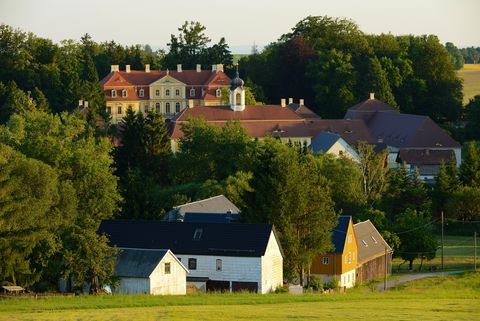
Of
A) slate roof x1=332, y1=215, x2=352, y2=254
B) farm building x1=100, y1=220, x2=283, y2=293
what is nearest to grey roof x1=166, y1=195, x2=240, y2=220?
slate roof x1=332, y1=215, x2=352, y2=254

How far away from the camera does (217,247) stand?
50.7 metres

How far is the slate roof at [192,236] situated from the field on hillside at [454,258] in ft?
44.5

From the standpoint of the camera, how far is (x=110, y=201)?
180 feet

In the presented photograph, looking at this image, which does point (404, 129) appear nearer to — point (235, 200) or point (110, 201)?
point (235, 200)

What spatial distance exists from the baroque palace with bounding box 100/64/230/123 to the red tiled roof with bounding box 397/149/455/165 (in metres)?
26.9

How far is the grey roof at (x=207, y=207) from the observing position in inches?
2313

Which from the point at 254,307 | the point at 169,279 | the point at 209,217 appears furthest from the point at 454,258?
the point at 254,307

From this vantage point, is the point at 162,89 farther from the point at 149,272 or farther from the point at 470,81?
the point at 149,272

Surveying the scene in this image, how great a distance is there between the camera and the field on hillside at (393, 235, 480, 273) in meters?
61.3

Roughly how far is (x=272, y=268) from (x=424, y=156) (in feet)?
140

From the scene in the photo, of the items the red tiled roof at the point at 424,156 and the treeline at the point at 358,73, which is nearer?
the red tiled roof at the point at 424,156

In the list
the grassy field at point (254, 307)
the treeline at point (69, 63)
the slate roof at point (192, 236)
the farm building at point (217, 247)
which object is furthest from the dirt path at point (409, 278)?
the treeline at point (69, 63)

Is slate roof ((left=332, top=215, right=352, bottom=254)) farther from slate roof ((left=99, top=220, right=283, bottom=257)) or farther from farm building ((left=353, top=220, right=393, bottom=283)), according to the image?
slate roof ((left=99, top=220, right=283, bottom=257))

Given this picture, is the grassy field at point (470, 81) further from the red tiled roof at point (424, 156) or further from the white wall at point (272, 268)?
the white wall at point (272, 268)
